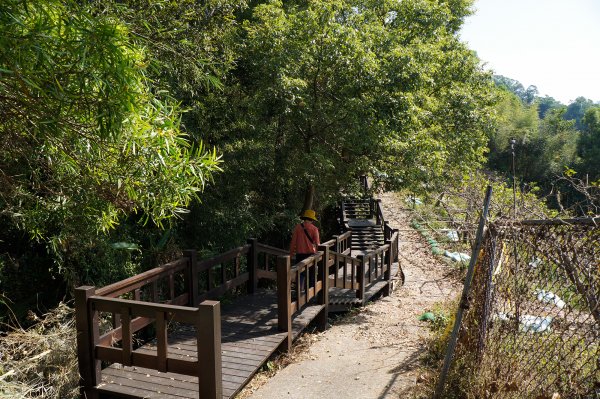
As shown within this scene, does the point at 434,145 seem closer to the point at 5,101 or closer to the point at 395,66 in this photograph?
the point at 395,66

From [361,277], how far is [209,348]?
5582 mm

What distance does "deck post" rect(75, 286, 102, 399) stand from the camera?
179 inches

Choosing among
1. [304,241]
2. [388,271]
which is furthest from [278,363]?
[388,271]

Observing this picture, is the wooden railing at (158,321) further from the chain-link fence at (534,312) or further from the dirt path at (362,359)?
the chain-link fence at (534,312)

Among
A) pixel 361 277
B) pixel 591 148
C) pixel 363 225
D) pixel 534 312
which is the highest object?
pixel 591 148

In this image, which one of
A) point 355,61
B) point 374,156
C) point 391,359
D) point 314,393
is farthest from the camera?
point 374,156

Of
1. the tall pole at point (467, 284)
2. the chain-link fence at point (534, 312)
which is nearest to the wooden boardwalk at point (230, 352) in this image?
the tall pole at point (467, 284)

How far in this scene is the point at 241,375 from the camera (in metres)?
4.93

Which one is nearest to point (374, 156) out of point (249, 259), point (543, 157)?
point (249, 259)

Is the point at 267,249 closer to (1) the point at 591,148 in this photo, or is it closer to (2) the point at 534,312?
(2) the point at 534,312

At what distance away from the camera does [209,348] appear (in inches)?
161

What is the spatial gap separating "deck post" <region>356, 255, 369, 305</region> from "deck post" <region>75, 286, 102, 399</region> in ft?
18.3

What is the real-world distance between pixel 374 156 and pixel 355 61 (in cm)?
222

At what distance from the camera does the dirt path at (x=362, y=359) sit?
5312 mm
